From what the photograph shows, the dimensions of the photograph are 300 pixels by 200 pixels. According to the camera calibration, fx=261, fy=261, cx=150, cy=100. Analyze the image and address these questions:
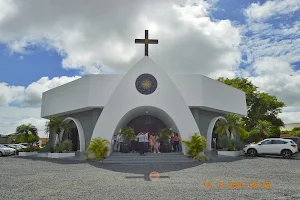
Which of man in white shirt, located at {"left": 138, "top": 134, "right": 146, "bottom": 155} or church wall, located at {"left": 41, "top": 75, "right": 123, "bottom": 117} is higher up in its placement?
church wall, located at {"left": 41, "top": 75, "right": 123, "bottom": 117}

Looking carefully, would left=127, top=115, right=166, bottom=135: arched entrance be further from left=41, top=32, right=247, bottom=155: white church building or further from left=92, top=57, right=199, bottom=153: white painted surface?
left=92, top=57, right=199, bottom=153: white painted surface

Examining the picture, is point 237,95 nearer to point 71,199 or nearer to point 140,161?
point 140,161

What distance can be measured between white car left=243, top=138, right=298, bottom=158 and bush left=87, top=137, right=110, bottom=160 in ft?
33.7

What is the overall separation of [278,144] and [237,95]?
773 cm

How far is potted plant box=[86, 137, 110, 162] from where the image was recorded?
594 inches

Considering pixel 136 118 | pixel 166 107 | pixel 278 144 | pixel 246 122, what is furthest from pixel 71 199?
pixel 246 122

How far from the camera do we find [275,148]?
17609 millimetres

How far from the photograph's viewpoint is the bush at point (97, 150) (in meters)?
15.1

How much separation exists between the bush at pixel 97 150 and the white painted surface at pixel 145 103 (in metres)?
1.37

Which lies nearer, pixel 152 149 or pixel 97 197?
pixel 97 197

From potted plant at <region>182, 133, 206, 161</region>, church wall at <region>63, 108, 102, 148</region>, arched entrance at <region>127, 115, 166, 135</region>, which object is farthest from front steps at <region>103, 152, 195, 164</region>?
arched entrance at <region>127, 115, 166, 135</region>

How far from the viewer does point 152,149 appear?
58.4ft

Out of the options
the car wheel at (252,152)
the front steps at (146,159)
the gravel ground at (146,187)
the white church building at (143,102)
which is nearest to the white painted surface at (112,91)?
the white church building at (143,102)
